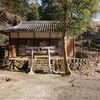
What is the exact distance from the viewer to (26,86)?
12.6 metres

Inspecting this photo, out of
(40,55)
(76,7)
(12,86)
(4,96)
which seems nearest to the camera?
(4,96)

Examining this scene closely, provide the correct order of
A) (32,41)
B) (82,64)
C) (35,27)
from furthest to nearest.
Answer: (35,27) < (32,41) < (82,64)

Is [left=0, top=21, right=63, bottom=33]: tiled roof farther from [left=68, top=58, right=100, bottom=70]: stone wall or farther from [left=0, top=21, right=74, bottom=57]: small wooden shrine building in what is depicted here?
[left=68, top=58, right=100, bottom=70]: stone wall

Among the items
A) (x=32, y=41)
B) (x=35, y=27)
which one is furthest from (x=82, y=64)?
(x=35, y=27)

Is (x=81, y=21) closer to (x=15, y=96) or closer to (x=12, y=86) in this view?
(x=12, y=86)

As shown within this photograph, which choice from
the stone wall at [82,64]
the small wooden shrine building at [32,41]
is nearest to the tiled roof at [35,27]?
the small wooden shrine building at [32,41]

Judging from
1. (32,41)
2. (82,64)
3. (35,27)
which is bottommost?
(82,64)

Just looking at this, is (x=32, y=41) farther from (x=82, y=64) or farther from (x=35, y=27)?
(x=82, y=64)

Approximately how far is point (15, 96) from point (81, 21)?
30.9ft

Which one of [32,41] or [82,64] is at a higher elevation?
[32,41]

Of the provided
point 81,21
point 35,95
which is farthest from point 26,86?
point 81,21

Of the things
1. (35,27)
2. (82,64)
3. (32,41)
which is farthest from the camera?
(35,27)

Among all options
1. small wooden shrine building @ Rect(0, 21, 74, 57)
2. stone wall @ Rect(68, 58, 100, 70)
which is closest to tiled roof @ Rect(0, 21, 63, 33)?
small wooden shrine building @ Rect(0, 21, 74, 57)

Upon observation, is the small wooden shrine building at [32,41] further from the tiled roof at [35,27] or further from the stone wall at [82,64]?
the stone wall at [82,64]
